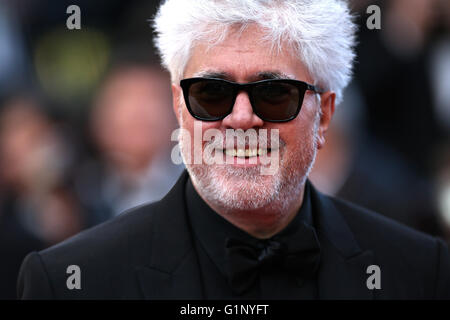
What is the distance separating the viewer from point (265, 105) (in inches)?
108

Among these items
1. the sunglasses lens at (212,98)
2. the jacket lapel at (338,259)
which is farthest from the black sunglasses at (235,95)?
the jacket lapel at (338,259)

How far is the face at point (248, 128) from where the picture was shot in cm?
273

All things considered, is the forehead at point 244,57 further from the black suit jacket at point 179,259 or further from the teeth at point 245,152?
the black suit jacket at point 179,259

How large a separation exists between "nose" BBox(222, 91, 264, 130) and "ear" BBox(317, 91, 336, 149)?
457 millimetres

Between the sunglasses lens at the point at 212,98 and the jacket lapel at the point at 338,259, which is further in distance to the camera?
the jacket lapel at the point at 338,259

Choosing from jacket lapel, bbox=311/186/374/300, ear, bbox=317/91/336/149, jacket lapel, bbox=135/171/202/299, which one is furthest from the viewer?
ear, bbox=317/91/336/149

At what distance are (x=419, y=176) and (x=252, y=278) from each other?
2.69 meters

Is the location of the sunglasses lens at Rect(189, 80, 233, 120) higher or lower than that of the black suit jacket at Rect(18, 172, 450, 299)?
higher

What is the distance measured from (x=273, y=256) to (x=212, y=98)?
684 millimetres

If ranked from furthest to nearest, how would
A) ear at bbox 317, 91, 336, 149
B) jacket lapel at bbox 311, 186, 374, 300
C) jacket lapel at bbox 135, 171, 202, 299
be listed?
ear at bbox 317, 91, 336, 149 < jacket lapel at bbox 311, 186, 374, 300 < jacket lapel at bbox 135, 171, 202, 299

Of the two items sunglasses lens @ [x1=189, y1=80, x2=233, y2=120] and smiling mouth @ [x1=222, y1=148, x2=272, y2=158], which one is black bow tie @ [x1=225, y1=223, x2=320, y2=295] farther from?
sunglasses lens @ [x1=189, y1=80, x2=233, y2=120]

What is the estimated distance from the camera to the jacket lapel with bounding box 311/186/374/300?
112 inches

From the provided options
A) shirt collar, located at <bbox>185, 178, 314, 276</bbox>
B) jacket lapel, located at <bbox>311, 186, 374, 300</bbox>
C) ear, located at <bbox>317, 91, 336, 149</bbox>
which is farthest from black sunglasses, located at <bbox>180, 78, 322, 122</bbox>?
jacket lapel, located at <bbox>311, 186, 374, 300</bbox>

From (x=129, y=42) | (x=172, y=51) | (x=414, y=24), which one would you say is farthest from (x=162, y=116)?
(x=414, y=24)
